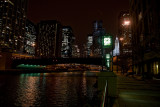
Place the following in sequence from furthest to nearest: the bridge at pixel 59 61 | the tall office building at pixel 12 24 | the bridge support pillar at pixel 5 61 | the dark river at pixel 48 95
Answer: the tall office building at pixel 12 24, the bridge support pillar at pixel 5 61, the bridge at pixel 59 61, the dark river at pixel 48 95

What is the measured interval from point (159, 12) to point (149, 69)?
17540 millimetres

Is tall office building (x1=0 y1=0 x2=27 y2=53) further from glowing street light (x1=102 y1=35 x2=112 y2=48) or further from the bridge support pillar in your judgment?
glowing street light (x1=102 y1=35 x2=112 y2=48)

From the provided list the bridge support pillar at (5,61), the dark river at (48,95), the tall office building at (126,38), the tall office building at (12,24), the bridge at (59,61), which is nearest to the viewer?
the dark river at (48,95)

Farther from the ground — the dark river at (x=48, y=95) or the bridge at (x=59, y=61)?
the bridge at (x=59, y=61)

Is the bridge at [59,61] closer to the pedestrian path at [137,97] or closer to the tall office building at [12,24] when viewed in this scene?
the pedestrian path at [137,97]

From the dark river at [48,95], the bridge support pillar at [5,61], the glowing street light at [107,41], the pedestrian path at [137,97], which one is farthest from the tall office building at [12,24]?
the glowing street light at [107,41]

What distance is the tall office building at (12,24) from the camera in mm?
159625

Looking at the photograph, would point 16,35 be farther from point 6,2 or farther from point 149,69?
point 149,69

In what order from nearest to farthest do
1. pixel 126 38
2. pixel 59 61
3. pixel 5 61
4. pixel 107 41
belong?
1. pixel 107 41
2. pixel 59 61
3. pixel 5 61
4. pixel 126 38

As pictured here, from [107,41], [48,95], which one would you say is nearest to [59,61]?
[48,95]

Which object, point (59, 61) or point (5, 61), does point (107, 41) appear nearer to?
point (59, 61)

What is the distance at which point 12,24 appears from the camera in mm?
172500

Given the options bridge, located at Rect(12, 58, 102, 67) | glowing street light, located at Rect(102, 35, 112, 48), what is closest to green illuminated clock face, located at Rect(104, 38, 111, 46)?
glowing street light, located at Rect(102, 35, 112, 48)

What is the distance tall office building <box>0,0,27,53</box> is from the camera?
524ft
